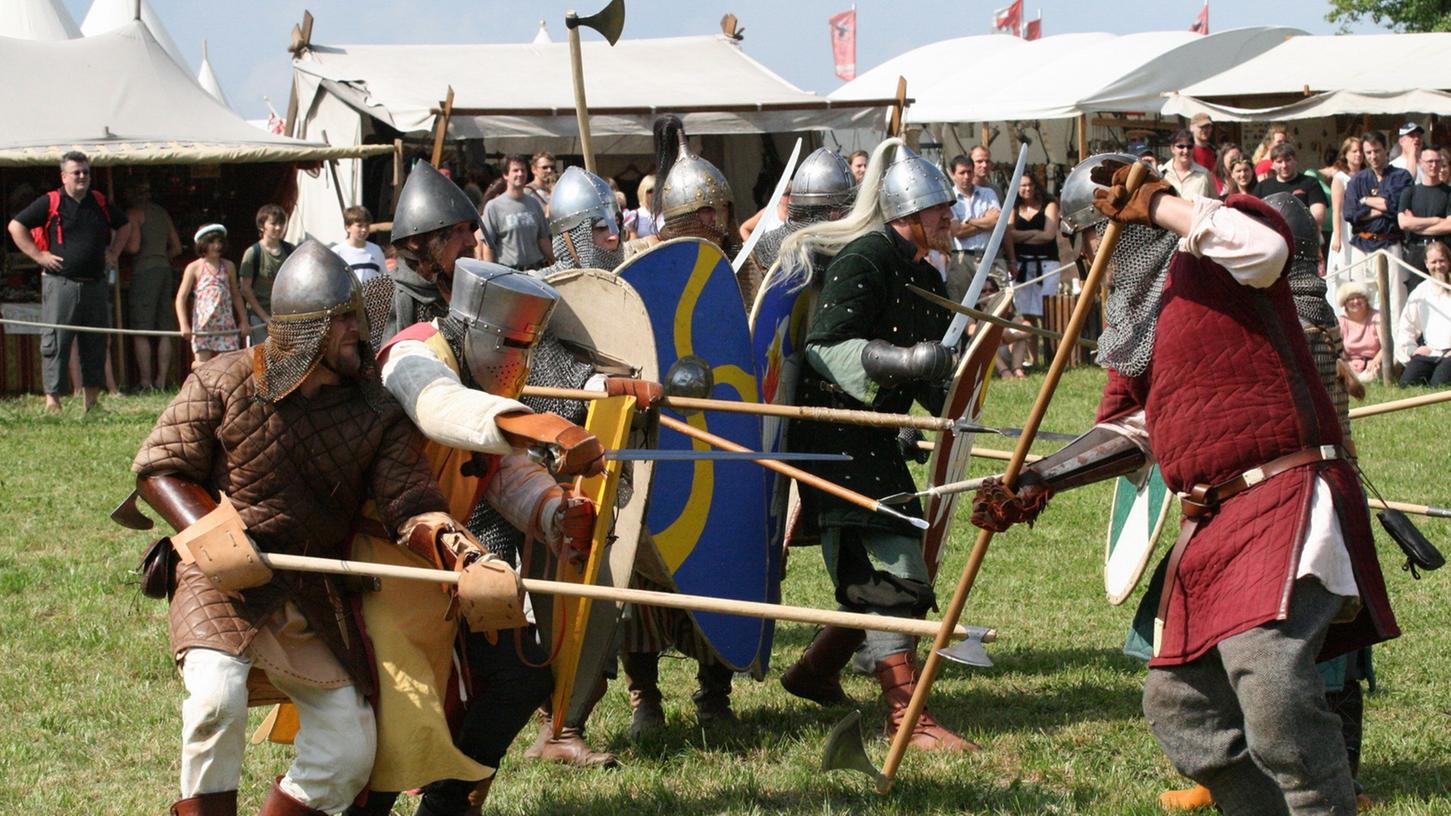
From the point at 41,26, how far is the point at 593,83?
8217 mm

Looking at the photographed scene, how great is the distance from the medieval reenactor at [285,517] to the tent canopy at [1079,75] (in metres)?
12.5

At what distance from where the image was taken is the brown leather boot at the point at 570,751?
4395 mm

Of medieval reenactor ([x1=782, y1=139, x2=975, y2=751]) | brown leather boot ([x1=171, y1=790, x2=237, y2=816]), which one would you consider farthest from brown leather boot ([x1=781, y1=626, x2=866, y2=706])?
brown leather boot ([x1=171, y1=790, x2=237, y2=816])

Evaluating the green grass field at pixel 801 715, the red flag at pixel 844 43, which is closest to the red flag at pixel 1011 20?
the red flag at pixel 844 43

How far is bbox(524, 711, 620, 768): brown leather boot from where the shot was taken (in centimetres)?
439

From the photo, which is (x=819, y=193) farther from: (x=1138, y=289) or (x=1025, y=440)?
(x=1025, y=440)

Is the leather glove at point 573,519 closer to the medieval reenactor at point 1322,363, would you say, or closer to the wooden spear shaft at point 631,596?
the wooden spear shaft at point 631,596

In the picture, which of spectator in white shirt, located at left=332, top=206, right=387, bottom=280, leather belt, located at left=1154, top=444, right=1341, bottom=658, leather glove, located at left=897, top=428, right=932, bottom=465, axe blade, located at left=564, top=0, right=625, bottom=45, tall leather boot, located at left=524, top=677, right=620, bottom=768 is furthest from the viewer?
spectator in white shirt, located at left=332, top=206, right=387, bottom=280

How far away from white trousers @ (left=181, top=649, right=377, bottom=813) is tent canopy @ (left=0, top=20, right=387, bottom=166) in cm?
967

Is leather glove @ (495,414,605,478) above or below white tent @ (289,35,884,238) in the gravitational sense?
below

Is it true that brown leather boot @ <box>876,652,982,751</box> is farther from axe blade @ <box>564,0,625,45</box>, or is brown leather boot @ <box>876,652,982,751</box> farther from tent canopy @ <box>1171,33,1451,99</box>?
tent canopy @ <box>1171,33,1451,99</box>

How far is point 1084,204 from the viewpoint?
338 centimetres

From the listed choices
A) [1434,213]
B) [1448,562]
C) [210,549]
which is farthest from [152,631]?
[1434,213]

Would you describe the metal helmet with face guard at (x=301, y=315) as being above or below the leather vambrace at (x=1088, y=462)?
above
